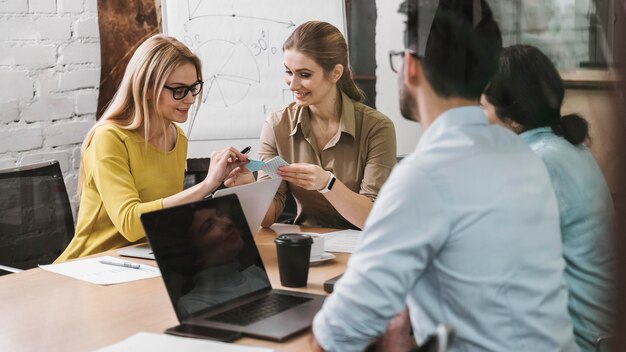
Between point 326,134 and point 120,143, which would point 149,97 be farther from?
point 326,134

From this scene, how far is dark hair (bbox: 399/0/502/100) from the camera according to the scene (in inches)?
25.0

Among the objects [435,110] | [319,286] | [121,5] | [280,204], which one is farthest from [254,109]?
[435,110]

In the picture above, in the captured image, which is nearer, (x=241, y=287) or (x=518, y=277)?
(x=518, y=277)

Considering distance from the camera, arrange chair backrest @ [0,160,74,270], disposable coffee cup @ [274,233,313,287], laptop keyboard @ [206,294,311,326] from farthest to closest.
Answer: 1. chair backrest @ [0,160,74,270]
2. disposable coffee cup @ [274,233,313,287]
3. laptop keyboard @ [206,294,311,326]

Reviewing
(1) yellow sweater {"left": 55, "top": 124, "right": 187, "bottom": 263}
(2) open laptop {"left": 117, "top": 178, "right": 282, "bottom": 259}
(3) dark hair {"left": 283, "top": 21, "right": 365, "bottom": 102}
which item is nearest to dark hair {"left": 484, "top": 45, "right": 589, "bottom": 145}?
(2) open laptop {"left": 117, "top": 178, "right": 282, "bottom": 259}

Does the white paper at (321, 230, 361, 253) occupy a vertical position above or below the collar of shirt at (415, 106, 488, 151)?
below

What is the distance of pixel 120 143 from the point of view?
1.79 meters

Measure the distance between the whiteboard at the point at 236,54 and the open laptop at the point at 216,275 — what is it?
57.4 inches

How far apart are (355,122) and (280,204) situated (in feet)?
1.01

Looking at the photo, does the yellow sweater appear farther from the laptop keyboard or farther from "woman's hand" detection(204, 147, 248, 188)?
the laptop keyboard

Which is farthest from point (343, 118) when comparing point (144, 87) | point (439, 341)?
point (439, 341)

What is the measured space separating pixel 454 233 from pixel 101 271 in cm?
90

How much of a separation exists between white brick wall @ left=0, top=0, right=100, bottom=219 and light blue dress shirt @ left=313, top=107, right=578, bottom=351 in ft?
6.23

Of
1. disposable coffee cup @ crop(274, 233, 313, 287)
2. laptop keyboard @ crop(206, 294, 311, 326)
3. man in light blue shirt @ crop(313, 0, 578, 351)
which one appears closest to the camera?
man in light blue shirt @ crop(313, 0, 578, 351)
